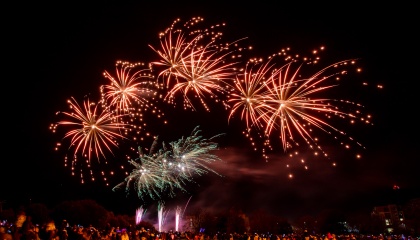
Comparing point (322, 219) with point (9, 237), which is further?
point (322, 219)

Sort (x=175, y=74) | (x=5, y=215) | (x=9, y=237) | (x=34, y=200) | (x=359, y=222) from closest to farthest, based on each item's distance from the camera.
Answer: (x=9, y=237), (x=175, y=74), (x=5, y=215), (x=34, y=200), (x=359, y=222)

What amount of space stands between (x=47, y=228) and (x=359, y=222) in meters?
90.5

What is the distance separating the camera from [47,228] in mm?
10906

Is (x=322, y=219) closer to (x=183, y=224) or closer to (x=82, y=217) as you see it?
(x=183, y=224)

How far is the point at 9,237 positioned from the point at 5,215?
31.7 metres

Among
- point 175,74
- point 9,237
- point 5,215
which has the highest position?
point 175,74

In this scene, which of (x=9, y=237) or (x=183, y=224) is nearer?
(x=9, y=237)

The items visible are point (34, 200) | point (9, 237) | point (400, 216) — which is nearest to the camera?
point (9, 237)

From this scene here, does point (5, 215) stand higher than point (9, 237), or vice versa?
point (5, 215)

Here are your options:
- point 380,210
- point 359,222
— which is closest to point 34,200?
point 359,222

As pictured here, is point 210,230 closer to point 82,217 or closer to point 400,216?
point 82,217

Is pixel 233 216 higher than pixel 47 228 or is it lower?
higher

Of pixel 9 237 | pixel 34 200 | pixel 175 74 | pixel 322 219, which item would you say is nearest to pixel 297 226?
pixel 322 219

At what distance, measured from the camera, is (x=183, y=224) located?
10119 centimetres
